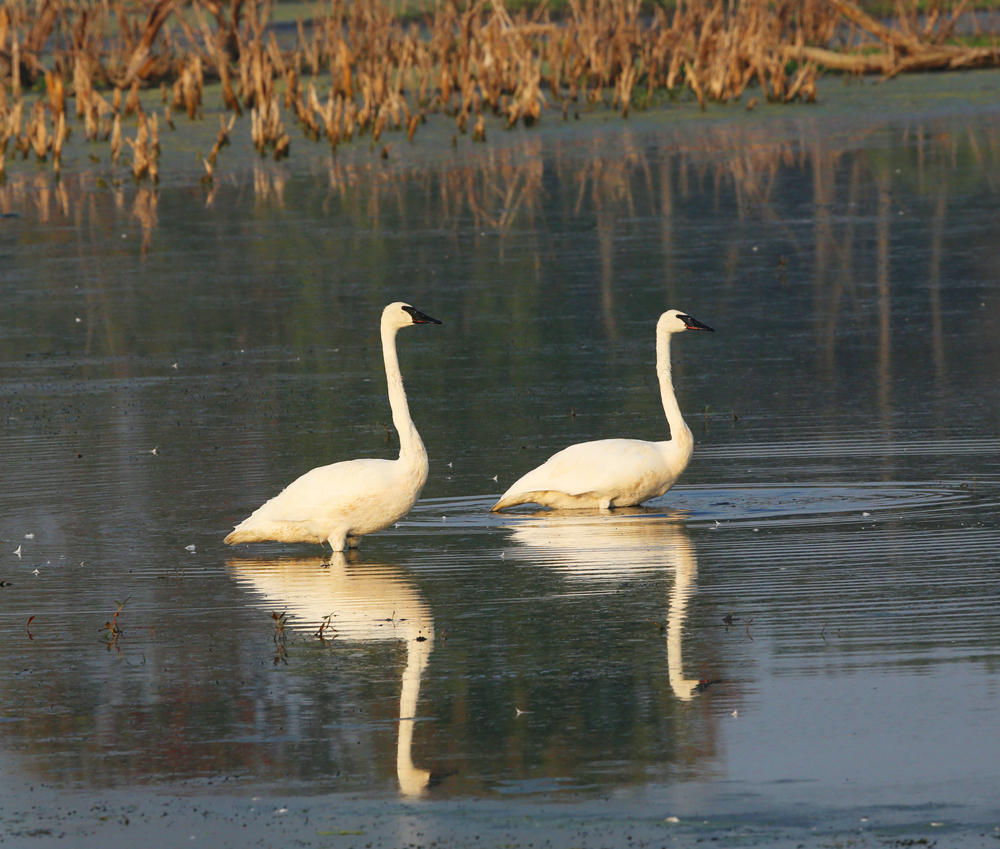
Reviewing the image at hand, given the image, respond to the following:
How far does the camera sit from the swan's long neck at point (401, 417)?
31.0 feet

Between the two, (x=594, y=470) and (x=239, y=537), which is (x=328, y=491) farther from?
(x=594, y=470)

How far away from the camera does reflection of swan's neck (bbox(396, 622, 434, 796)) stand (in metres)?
5.82

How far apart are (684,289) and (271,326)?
3813mm

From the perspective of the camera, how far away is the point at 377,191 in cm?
2655

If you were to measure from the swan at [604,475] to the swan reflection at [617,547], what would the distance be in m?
0.09

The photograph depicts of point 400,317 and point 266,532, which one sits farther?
point 400,317

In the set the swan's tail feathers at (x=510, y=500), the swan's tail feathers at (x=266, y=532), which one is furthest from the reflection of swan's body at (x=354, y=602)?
the swan's tail feathers at (x=510, y=500)

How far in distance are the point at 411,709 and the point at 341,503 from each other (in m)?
2.81

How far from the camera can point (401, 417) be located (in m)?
9.83

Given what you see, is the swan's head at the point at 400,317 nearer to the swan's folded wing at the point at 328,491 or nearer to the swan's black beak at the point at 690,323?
the swan's folded wing at the point at 328,491

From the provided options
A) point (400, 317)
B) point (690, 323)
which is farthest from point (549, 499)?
point (690, 323)

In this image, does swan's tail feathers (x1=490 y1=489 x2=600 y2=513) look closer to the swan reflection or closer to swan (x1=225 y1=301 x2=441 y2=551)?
the swan reflection

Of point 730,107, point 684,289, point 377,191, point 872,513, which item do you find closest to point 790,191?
point 377,191

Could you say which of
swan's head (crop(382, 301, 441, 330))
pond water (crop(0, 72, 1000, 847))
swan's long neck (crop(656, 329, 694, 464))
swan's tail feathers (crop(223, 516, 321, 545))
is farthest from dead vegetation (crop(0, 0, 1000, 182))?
swan's tail feathers (crop(223, 516, 321, 545))
